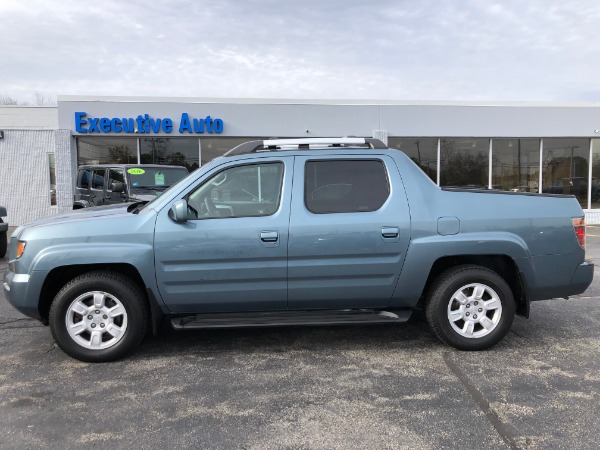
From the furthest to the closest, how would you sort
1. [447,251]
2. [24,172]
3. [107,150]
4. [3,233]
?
1. [24,172]
2. [107,150]
3. [3,233]
4. [447,251]

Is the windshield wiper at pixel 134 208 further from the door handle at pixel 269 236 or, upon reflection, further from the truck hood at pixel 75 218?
the door handle at pixel 269 236

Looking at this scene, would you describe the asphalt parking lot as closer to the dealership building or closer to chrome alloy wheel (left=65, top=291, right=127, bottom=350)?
chrome alloy wheel (left=65, top=291, right=127, bottom=350)

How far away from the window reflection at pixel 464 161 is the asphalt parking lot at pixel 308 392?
11.6m

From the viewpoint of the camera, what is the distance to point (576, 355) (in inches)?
165

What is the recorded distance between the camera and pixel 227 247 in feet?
12.9

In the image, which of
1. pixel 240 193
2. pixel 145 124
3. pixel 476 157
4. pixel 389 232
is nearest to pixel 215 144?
pixel 145 124

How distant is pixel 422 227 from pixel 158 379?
8.28 feet

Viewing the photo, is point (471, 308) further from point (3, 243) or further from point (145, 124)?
point (145, 124)

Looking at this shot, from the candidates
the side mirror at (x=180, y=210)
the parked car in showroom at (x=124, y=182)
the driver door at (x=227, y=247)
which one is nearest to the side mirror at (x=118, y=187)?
the parked car in showroom at (x=124, y=182)

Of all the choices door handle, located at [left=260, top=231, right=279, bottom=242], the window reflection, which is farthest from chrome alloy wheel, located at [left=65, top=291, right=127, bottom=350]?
the window reflection

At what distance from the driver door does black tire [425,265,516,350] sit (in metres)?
1.40

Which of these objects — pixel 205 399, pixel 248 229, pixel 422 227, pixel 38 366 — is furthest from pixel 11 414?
pixel 422 227

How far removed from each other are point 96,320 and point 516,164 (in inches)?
615

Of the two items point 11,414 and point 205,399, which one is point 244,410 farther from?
point 11,414
